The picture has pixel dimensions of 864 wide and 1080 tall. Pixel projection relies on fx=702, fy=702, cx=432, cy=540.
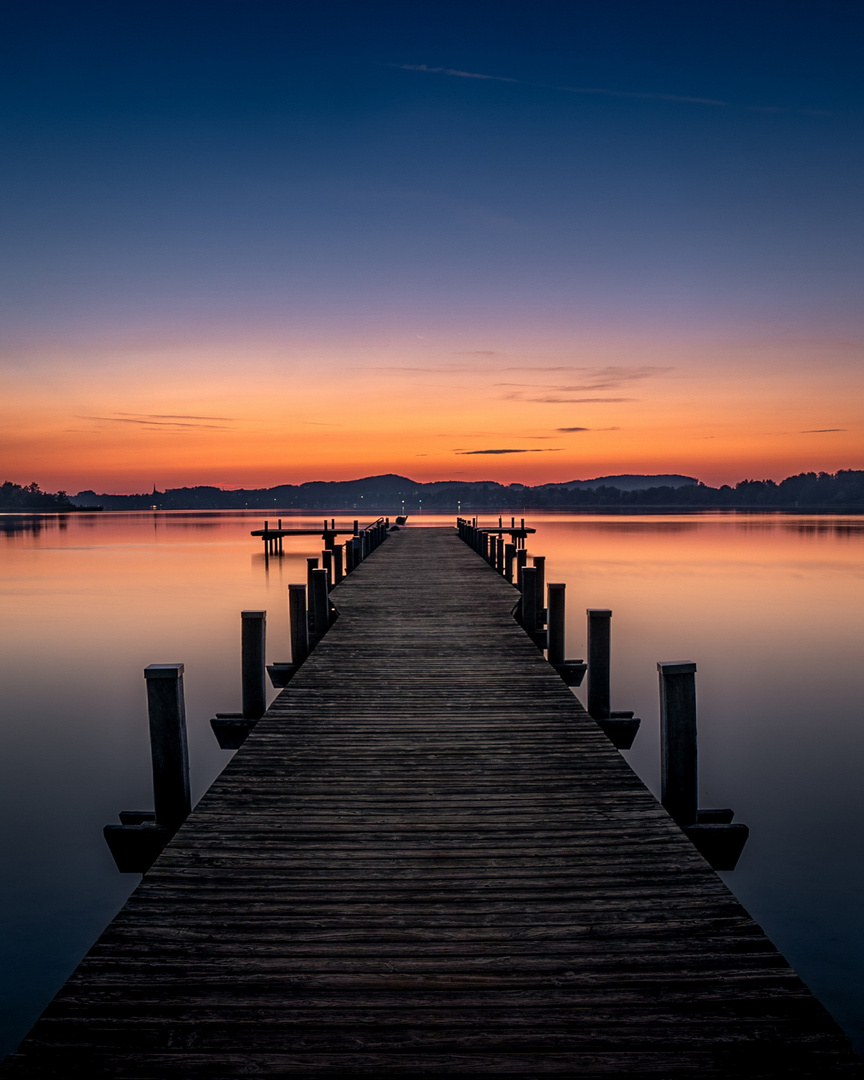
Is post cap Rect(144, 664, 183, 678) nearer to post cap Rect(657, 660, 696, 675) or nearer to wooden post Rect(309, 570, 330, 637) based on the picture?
post cap Rect(657, 660, 696, 675)

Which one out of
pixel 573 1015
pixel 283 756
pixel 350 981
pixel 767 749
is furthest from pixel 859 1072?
pixel 767 749

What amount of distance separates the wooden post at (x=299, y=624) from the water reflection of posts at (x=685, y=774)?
5.88 metres

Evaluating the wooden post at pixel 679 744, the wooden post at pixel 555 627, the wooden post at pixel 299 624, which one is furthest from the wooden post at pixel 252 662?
the wooden post at pixel 555 627

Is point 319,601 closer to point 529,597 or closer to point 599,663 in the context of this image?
point 529,597

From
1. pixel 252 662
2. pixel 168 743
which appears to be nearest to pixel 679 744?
pixel 168 743

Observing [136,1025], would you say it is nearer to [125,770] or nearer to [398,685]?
[398,685]

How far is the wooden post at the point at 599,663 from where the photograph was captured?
802cm

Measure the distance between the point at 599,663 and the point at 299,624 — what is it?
430 centimetres

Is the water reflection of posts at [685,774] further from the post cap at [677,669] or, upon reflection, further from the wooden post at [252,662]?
the wooden post at [252,662]

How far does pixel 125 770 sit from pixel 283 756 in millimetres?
6969

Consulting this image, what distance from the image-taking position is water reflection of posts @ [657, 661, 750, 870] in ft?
16.5

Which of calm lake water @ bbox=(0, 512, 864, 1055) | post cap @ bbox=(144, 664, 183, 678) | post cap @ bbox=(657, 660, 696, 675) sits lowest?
calm lake water @ bbox=(0, 512, 864, 1055)

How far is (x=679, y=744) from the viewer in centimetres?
514

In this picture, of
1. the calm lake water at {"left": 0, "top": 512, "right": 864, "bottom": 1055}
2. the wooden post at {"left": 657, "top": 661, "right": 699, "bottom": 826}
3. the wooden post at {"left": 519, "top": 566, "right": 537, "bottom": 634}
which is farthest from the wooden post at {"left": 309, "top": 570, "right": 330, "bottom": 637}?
the wooden post at {"left": 657, "top": 661, "right": 699, "bottom": 826}
